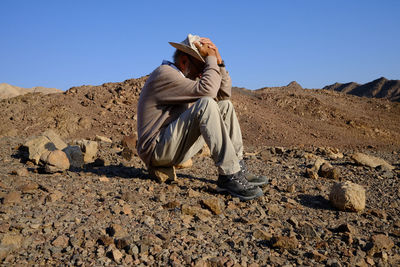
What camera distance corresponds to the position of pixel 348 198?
9.48 ft

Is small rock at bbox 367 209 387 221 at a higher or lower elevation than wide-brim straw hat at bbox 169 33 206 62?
lower

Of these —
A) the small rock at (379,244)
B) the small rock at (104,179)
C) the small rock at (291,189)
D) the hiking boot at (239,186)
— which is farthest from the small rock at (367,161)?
the small rock at (104,179)

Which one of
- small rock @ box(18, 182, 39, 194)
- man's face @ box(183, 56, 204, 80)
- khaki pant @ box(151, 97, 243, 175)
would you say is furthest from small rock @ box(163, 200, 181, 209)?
man's face @ box(183, 56, 204, 80)

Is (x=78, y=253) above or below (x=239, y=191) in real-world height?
below

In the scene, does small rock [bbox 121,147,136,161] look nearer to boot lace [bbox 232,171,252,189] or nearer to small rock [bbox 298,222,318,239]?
boot lace [bbox 232,171,252,189]

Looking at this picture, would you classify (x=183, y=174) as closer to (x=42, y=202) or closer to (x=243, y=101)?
(x=42, y=202)

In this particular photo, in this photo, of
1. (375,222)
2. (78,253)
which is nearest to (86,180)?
(78,253)

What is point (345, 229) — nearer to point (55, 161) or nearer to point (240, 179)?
point (240, 179)

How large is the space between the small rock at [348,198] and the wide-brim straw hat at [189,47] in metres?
1.72

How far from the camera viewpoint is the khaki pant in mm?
2875

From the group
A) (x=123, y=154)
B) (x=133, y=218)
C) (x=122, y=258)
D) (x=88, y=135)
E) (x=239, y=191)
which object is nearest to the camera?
(x=122, y=258)

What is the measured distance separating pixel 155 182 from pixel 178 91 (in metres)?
0.99

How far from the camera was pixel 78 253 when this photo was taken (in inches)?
77.2

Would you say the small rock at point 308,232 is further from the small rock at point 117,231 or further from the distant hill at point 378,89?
the distant hill at point 378,89
